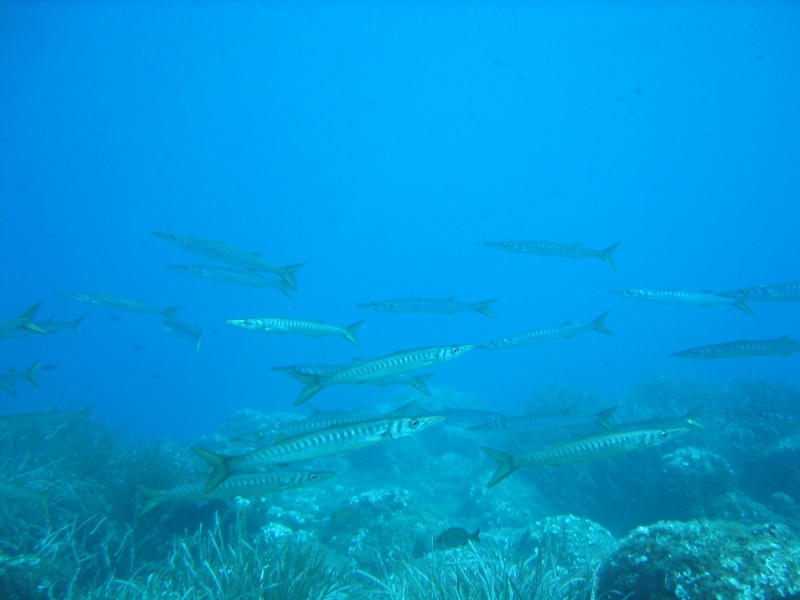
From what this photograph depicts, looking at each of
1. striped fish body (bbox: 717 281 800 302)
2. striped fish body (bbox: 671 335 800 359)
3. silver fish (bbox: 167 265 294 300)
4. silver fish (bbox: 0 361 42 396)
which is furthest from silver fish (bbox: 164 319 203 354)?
striped fish body (bbox: 717 281 800 302)

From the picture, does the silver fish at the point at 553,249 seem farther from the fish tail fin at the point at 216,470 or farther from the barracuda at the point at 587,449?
the fish tail fin at the point at 216,470

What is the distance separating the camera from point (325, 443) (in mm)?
Answer: 4559

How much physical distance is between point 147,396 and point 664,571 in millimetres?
81947

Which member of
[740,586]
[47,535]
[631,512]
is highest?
[740,586]

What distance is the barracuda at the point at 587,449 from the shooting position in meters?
4.84

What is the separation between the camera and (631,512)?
930 centimetres

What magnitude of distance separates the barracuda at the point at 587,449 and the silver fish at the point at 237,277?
6.08 m

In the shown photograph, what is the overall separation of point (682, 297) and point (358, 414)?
8.06m

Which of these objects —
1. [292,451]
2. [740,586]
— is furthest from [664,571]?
[292,451]

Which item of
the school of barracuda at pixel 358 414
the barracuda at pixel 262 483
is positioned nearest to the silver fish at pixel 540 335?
the school of barracuda at pixel 358 414

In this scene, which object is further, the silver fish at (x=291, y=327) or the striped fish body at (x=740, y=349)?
the striped fish body at (x=740, y=349)

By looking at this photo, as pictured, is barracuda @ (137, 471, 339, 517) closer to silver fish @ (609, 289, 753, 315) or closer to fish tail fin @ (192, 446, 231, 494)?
fish tail fin @ (192, 446, 231, 494)

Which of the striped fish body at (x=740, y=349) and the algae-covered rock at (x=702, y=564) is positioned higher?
the algae-covered rock at (x=702, y=564)

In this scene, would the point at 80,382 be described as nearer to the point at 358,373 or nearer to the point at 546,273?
the point at 358,373
